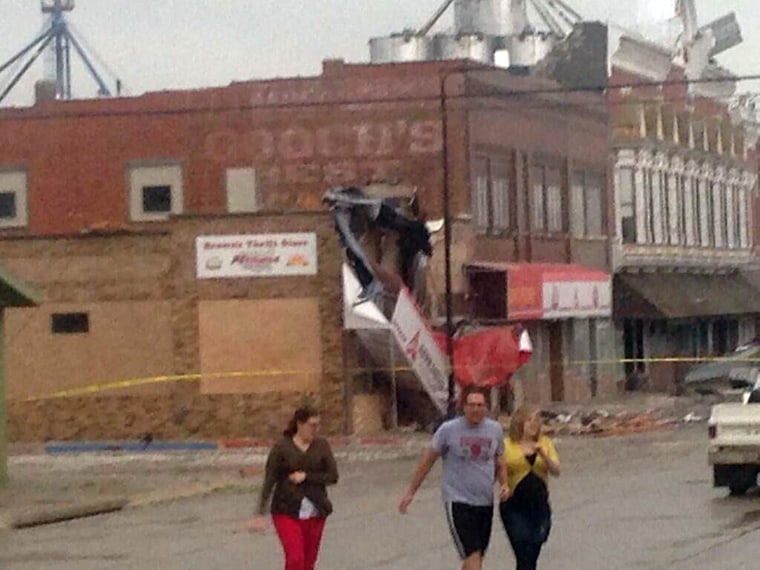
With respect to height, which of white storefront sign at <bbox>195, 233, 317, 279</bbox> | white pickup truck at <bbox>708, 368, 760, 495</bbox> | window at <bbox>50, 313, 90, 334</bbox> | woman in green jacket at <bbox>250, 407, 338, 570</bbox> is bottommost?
white pickup truck at <bbox>708, 368, 760, 495</bbox>

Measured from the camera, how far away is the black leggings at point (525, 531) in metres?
14.7

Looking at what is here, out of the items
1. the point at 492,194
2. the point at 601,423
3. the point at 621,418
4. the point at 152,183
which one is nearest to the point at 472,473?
the point at 601,423

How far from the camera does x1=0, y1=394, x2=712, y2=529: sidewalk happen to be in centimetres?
2798

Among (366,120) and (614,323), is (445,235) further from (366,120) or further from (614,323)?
(614,323)

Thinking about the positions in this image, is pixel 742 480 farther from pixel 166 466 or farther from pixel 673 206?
pixel 673 206

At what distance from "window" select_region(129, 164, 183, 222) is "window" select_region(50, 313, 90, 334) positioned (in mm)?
9663

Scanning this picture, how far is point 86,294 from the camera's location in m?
43.2

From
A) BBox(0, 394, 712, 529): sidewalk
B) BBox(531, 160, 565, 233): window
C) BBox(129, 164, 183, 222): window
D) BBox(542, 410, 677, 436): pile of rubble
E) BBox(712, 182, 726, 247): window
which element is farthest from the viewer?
BBox(712, 182, 726, 247): window

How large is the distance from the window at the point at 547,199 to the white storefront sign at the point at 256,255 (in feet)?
43.3

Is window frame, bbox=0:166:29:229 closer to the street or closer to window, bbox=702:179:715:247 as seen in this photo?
window, bbox=702:179:715:247

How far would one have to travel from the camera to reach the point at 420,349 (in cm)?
4150

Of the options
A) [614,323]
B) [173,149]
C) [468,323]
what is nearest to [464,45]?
[614,323]

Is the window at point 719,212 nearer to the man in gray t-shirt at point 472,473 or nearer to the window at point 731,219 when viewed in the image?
the window at point 731,219

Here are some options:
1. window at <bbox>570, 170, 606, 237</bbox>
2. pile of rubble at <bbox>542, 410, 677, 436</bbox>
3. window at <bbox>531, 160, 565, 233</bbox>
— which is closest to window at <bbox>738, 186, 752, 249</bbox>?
window at <bbox>570, 170, 606, 237</bbox>
